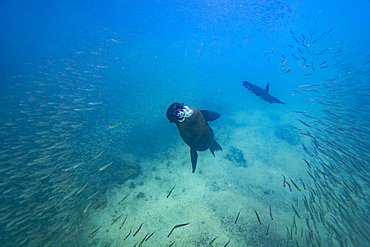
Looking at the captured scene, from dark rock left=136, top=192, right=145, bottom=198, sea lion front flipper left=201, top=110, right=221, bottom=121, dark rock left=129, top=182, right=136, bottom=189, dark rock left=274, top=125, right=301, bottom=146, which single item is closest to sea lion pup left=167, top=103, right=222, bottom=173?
sea lion front flipper left=201, top=110, right=221, bottom=121

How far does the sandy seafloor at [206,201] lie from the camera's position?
576cm

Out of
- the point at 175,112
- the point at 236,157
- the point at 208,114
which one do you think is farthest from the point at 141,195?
the point at 236,157

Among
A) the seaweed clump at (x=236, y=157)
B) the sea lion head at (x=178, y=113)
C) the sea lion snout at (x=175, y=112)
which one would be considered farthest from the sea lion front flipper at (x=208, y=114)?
the seaweed clump at (x=236, y=157)

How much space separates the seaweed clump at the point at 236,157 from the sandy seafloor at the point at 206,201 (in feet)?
0.74

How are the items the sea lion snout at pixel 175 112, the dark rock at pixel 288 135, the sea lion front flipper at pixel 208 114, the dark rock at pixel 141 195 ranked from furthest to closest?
the dark rock at pixel 288 135 → the dark rock at pixel 141 195 → the sea lion front flipper at pixel 208 114 → the sea lion snout at pixel 175 112

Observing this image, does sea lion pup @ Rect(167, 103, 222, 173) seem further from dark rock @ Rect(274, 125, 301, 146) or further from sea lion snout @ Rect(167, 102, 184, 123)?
dark rock @ Rect(274, 125, 301, 146)

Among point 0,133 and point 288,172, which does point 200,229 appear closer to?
point 288,172

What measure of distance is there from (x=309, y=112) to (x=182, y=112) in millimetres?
24038

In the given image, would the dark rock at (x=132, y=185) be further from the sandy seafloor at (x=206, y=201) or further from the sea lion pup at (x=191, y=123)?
the sea lion pup at (x=191, y=123)

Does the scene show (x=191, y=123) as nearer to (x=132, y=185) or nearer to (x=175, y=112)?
(x=175, y=112)

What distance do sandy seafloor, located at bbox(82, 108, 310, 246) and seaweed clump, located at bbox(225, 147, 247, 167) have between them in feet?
0.74

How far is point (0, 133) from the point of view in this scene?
6969 millimetres

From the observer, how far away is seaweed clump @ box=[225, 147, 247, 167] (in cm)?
1001

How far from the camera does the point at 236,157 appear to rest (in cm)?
1051
